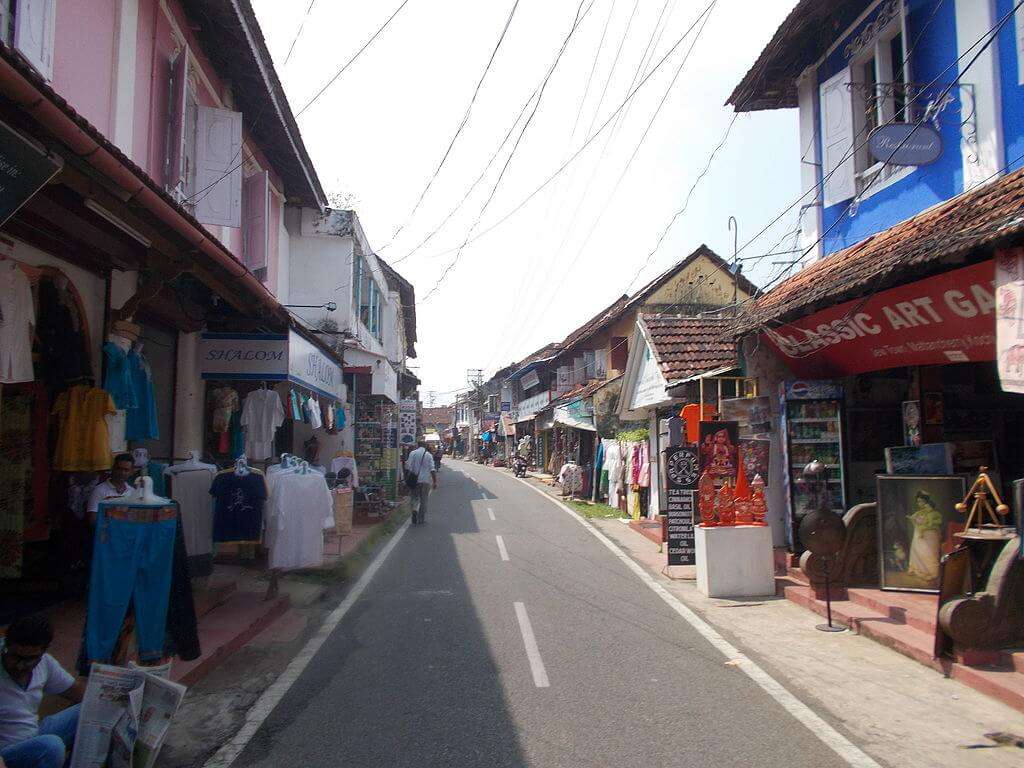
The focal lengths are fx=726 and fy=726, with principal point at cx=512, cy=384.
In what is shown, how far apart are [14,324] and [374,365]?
1454cm

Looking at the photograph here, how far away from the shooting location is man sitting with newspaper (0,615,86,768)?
3686mm

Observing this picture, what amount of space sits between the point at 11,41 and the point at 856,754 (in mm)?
8118

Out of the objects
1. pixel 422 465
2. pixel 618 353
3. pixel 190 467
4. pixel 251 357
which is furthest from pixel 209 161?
pixel 618 353

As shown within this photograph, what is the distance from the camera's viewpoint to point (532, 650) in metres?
6.75

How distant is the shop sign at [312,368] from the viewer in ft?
32.6

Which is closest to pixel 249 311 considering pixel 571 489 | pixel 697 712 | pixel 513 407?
pixel 697 712

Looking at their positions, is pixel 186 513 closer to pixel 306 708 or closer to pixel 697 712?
pixel 306 708

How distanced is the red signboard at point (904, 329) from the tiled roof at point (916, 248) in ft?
0.66

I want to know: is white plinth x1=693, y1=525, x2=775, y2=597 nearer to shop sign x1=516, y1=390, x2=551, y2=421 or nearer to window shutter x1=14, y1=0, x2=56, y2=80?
window shutter x1=14, y1=0, x2=56, y2=80

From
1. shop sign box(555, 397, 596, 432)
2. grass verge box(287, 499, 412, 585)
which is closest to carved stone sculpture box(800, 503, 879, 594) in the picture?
grass verge box(287, 499, 412, 585)

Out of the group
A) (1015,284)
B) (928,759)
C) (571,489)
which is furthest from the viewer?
(571,489)

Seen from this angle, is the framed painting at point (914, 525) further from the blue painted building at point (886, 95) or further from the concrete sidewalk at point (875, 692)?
the blue painted building at point (886, 95)

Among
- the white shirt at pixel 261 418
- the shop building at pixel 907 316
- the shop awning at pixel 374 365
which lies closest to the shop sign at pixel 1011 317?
the shop building at pixel 907 316

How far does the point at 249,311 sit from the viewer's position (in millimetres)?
8891
